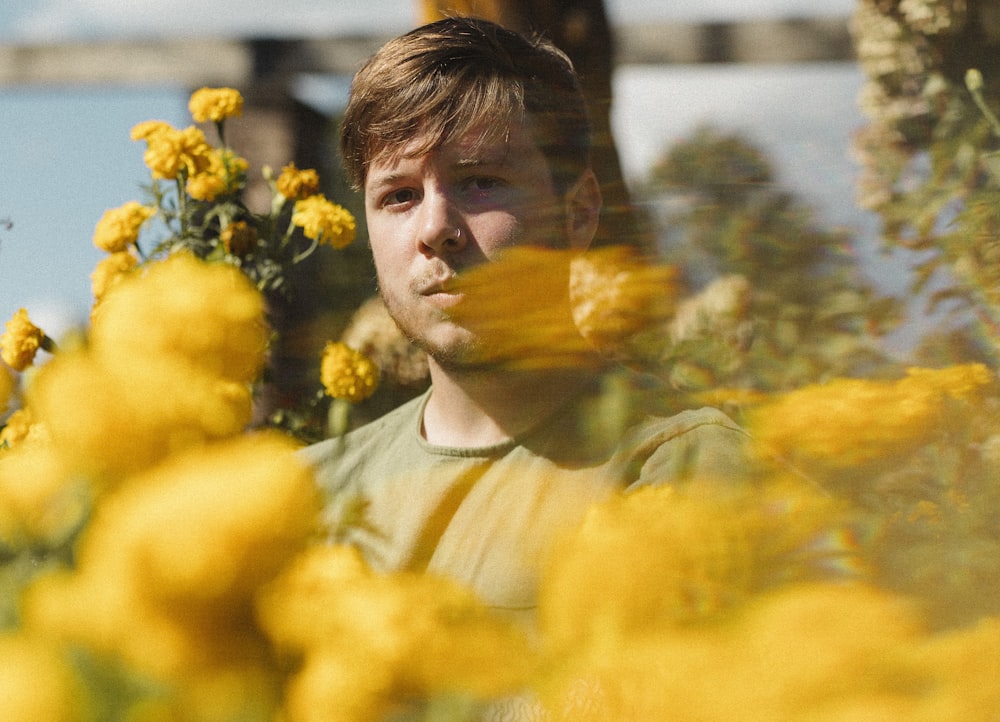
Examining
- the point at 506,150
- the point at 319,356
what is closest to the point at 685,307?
the point at 506,150

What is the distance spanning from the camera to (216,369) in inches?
12.4

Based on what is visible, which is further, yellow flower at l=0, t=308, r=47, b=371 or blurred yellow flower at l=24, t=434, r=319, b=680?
yellow flower at l=0, t=308, r=47, b=371

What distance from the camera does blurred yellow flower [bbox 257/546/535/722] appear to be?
256 millimetres

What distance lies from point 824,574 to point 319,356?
1.64 meters

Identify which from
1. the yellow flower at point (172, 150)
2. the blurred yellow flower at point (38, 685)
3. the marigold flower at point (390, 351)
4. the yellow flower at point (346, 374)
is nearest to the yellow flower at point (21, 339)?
the blurred yellow flower at point (38, 685)

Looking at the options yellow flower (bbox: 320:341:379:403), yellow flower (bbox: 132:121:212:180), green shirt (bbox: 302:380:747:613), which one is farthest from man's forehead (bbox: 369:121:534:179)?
yellow flower (bbox: 132:121:212:180)

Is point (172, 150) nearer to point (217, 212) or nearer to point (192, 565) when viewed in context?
point (217, 212)

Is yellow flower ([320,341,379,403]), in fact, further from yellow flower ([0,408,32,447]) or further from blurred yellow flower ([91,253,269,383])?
blurred yellow flower ([91,253,269,383])

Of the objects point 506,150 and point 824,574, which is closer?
point 824,574

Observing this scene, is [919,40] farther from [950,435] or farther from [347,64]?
[347,64]

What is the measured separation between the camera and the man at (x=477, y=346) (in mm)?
373

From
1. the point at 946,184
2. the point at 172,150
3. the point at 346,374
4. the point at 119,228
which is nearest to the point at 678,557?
the point at 946,184

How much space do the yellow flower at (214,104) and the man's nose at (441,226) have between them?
1377 millimetres

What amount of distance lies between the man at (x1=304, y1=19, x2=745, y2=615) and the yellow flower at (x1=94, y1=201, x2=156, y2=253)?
572mm
